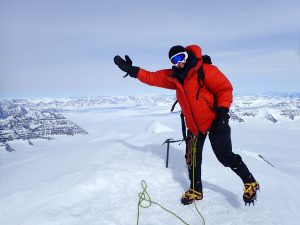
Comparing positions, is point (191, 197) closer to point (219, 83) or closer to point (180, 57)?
point (219, 83)

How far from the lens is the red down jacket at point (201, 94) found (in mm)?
4668

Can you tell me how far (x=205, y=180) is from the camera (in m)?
6.62

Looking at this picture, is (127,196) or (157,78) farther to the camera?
(157,78)

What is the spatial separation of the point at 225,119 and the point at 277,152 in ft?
485

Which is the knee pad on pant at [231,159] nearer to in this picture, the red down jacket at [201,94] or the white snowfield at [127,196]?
the red down jacket at [201,94]

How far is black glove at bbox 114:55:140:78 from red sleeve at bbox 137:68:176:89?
15 cm

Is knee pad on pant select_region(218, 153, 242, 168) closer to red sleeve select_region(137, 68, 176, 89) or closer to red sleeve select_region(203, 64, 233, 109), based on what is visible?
red sleeve select_region(203, 64, 233, 109)

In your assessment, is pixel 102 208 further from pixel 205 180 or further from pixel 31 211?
pixel 205 180

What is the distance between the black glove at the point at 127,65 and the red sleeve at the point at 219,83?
1.90 metres

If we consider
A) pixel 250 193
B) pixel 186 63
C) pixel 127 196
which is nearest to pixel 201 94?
pixel 186 63

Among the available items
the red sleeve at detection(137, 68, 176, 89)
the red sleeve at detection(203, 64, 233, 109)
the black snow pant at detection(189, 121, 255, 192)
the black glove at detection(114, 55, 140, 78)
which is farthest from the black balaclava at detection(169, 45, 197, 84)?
the black glove at detection(114, 55, 140, 78)

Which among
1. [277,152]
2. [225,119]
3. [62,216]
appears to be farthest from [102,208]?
[277,152]

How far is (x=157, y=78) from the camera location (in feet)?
19.1

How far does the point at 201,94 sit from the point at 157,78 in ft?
4.27
